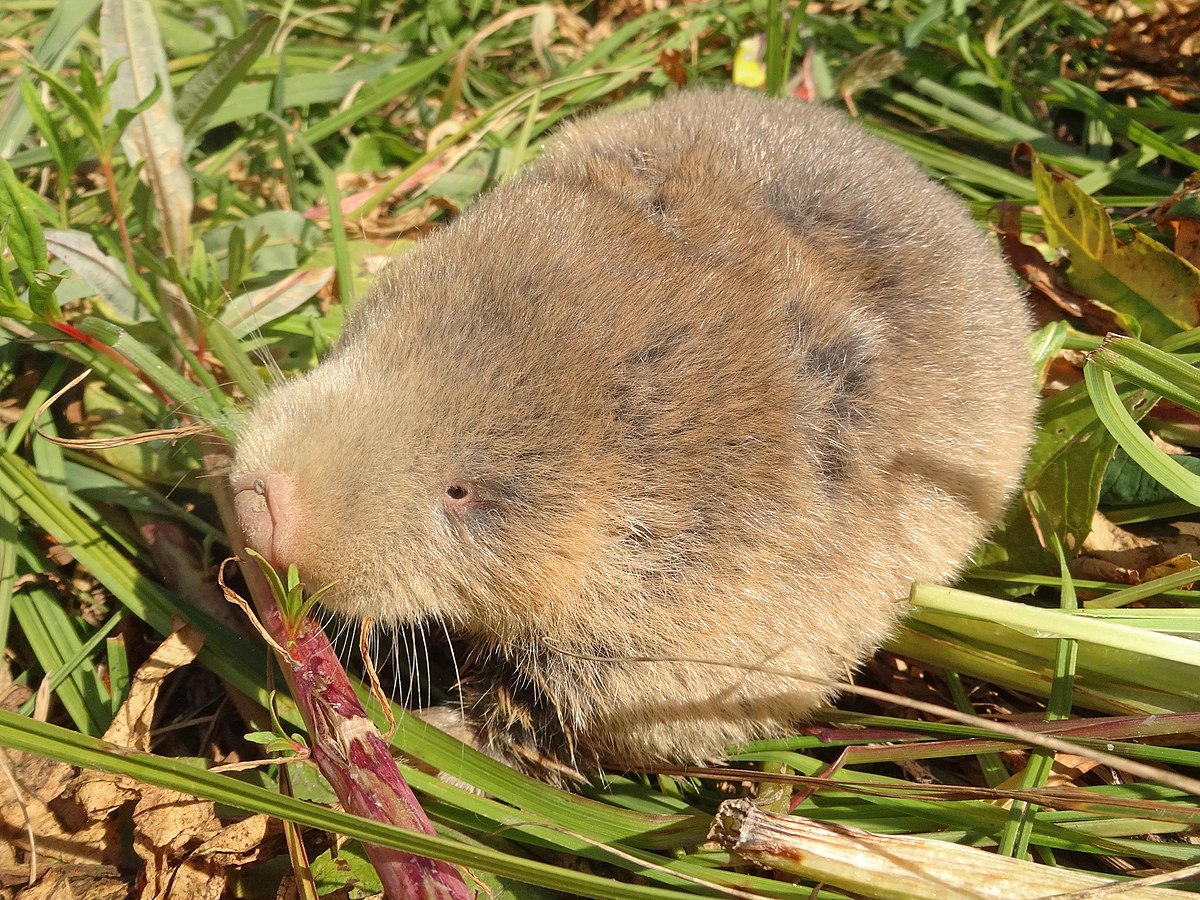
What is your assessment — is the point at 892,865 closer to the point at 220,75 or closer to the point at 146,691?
the point at 146,691

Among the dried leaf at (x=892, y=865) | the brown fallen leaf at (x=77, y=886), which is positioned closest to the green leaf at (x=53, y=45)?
the brown fallen leaf at (x=77, y=886)

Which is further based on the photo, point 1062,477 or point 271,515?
point 1062,477

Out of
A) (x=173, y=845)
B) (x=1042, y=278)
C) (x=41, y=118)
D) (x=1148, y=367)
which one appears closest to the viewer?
(x=173, y=845)

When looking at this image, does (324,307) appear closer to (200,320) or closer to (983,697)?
(200,320)

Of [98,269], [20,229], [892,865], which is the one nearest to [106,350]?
[98,269]

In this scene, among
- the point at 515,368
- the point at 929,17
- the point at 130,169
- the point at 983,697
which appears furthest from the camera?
the point at 929,17

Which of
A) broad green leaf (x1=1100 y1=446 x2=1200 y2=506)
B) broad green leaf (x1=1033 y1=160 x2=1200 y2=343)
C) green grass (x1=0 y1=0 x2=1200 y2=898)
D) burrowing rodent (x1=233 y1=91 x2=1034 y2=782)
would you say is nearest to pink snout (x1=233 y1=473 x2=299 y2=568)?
burrowing rodent (x1=233 y1=91 x2=1034 y2=782)

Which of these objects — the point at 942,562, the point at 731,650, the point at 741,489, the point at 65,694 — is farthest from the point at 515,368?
the point at 65,694
